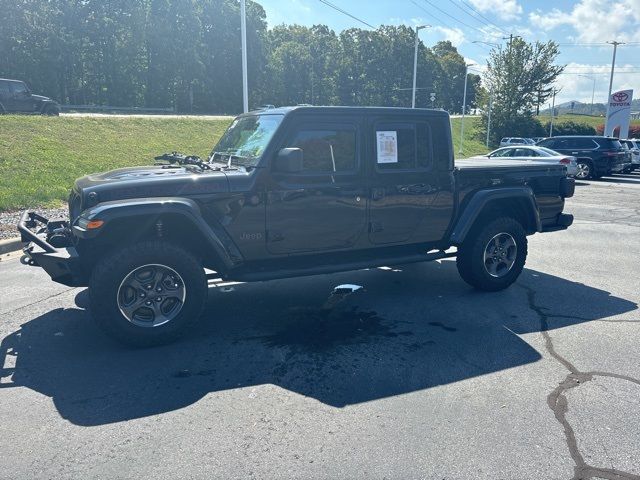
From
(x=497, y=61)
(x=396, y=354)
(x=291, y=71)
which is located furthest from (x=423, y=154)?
(x=291, y=71)

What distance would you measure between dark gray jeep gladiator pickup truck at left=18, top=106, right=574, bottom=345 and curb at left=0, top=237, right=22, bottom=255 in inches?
124

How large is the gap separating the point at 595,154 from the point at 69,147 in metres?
19.8

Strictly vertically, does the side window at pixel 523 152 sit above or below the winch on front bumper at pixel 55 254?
above

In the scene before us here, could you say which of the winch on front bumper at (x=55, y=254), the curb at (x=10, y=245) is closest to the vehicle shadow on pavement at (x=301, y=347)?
the winch on front bumper at (x=55, y=254)

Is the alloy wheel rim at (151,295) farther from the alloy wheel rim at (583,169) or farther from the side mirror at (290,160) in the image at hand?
the alloy wheel rim at (583,169)

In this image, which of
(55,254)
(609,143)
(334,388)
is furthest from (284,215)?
(609,143)

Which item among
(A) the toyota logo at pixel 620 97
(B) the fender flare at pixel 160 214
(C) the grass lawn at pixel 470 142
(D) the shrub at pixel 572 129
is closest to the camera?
(B) the fender flare at pixel 160 214

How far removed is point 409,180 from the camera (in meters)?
5.39

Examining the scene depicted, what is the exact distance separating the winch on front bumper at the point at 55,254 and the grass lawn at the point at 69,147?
20.1 feet

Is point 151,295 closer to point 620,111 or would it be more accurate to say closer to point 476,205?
point 476,205

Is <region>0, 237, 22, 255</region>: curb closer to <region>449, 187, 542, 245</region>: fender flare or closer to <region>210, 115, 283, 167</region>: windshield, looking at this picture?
<region>210, 115, 283, 167</region>: windshield

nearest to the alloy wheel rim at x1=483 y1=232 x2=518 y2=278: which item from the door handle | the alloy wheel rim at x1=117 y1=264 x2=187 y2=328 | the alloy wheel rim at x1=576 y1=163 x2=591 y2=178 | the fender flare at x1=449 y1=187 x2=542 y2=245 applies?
the fender flare at x1=449 y1=187 x2=542 y2=245

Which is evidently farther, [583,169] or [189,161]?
[583,169]

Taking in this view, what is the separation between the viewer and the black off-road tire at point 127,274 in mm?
4129
